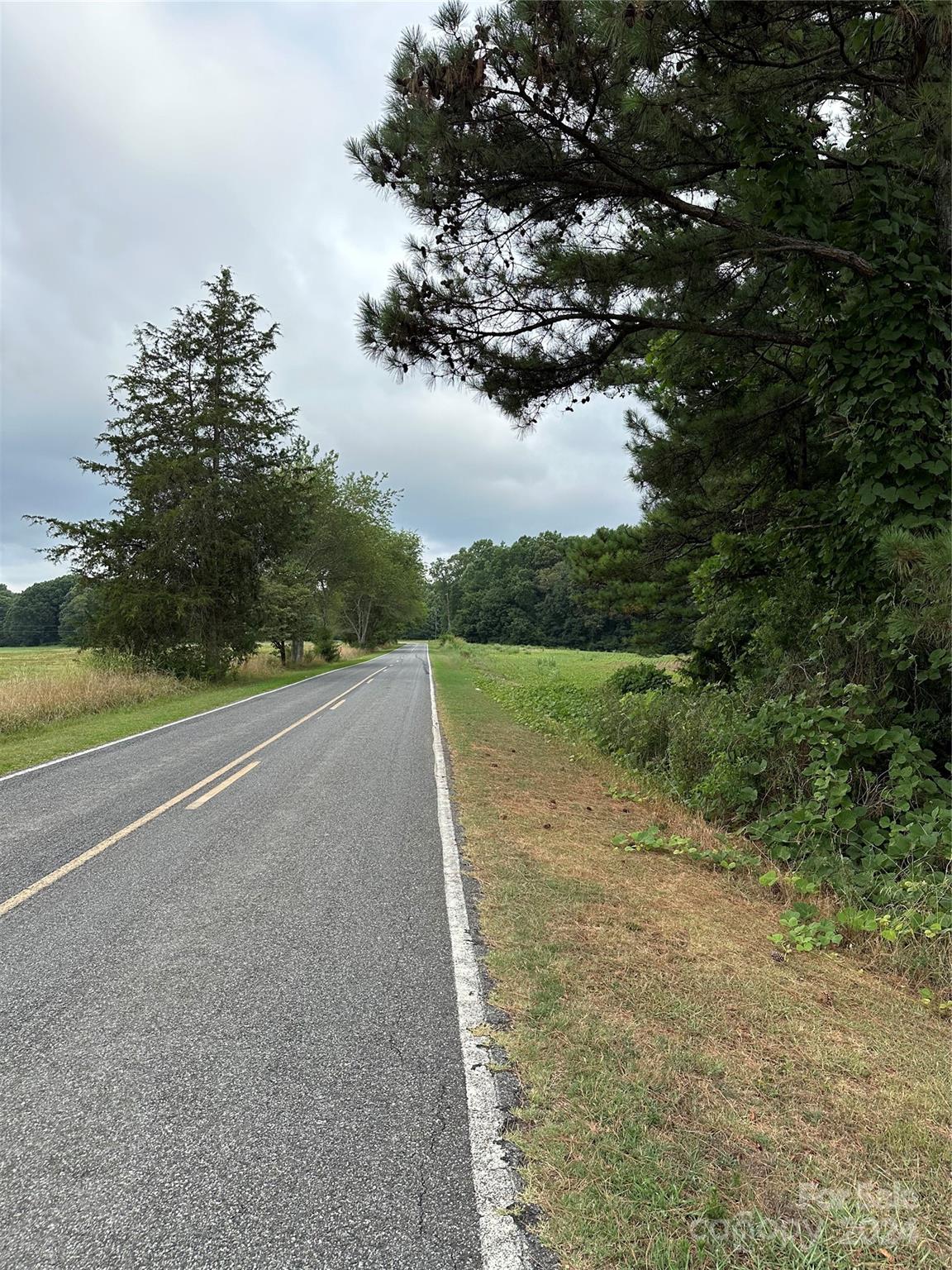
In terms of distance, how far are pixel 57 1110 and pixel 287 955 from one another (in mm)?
1325

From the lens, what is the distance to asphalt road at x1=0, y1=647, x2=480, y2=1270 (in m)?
1.93

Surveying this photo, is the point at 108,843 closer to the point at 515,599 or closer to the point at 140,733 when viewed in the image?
the point at 140,733

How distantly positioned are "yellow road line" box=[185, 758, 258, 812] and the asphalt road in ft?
1.67

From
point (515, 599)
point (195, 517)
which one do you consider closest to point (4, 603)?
point (515, 599)

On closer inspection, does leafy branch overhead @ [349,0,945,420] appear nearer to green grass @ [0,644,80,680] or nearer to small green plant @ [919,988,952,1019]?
small green plant @ [919,988,952,1019]

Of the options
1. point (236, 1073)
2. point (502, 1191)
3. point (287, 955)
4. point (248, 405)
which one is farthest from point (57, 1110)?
point (248, 405)

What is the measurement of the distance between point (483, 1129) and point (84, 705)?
14911 millimetres

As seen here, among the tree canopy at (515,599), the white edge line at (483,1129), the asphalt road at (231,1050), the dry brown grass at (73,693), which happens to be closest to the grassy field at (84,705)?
the dry brown grass at (73,693)

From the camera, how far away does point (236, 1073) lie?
2.63 meters

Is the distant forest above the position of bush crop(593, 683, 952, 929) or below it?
above

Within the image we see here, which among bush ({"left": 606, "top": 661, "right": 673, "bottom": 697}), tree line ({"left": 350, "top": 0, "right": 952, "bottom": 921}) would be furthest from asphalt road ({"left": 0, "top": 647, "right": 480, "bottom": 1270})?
bush ({"left": 606, "top": 661, "right": 673, "bottom": 697})

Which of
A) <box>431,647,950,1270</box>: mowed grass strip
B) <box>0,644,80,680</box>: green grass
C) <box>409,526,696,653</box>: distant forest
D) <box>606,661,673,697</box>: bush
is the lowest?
<box>431,647,950,1270</box>: mowed grass strip

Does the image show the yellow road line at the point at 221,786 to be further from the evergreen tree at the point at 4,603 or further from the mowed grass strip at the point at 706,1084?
the evergreen tree at the point at 4,603

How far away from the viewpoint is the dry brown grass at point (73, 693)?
12.4 m
